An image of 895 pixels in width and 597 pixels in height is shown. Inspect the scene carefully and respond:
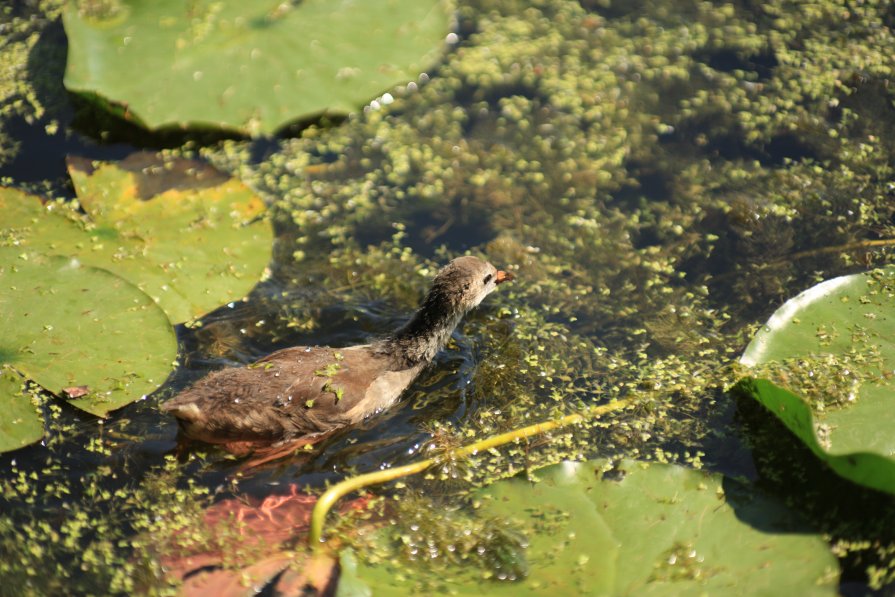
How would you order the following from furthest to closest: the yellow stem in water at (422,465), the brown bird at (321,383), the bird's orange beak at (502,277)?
the bird's orange beak at (502,277)
the brown bird at (321,383)
the yellow stem in water at (422,465)

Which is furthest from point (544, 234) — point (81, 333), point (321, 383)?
point (81, 333)

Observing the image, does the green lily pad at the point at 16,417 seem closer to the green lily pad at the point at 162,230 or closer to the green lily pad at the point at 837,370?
the green lily pad at the point at 162,230

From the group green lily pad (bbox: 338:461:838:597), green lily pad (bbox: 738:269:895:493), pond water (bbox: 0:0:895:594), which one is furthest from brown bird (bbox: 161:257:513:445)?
green lily pad (bbox: 738:269:895:493)

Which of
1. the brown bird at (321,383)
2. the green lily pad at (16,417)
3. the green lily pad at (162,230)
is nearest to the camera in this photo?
the green lily pad at (16,417)

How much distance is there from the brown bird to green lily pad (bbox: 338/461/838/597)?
0.81m

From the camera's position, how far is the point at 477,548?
3418mm

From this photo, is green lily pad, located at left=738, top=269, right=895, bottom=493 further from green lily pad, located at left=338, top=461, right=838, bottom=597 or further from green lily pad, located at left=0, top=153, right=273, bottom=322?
green lily pad, located at left=0, top=153, right=273, bottom=322

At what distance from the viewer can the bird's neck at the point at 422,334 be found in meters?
4.49

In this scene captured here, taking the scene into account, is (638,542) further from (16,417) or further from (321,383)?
(16,417)

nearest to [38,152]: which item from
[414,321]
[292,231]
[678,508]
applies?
[292,231]

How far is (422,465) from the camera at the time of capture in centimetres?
387

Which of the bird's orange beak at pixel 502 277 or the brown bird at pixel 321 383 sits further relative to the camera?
the bird's orange beak at pixel 502 277

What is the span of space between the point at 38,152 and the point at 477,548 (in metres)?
3.97

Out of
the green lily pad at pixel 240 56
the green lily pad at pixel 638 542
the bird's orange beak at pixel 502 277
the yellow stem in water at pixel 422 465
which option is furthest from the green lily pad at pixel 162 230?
the green lily pad at pixel 638 542
